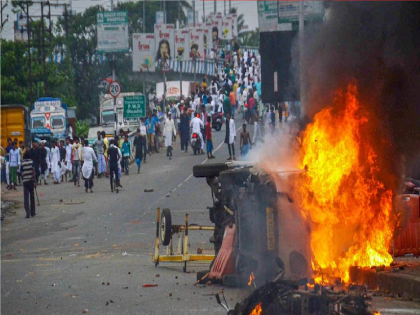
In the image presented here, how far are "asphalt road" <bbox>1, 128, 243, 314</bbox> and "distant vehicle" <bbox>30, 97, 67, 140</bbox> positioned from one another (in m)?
16.5

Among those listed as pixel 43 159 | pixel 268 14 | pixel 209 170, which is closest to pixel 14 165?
pixel 43 159

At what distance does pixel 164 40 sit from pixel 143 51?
Result: 2.91 metres

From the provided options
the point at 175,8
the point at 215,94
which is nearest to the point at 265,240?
the point at 215,94

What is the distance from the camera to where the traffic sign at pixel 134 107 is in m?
39.7

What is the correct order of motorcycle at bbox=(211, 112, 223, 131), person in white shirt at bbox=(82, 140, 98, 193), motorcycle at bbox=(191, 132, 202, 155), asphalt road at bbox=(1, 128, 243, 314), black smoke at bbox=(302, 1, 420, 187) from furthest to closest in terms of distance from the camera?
motorcycle at bbox=(211, 112, 223, 131) < motorcycle at bbox=(191, 132, 202, 155) < person in white shirt at bbox=(82, 140, 98, 193) < black smoke at bbox=(302, 1, 420, 187) < asphalt road at bbox=(1, 128, 243, 314)

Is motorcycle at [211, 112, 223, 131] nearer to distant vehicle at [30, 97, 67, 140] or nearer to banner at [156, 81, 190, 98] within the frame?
distant vehicle at [30, 97, 67, 140]

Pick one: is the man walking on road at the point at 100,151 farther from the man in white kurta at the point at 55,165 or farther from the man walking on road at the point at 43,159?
the man walking on road at the point at 43,159

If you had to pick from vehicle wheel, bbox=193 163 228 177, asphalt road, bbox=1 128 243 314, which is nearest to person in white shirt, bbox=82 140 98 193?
asphalt road, bbox=1 128 243 314

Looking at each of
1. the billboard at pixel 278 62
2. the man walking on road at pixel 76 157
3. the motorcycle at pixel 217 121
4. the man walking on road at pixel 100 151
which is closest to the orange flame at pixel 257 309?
the billboard at pixel 278 62

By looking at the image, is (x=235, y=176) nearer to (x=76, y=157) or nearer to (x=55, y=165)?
(x=76, y=157)

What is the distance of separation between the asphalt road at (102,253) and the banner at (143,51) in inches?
591

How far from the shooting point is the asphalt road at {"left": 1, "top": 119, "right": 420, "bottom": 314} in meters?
11.3

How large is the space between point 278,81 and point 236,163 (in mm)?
10451

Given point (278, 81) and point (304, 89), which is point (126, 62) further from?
point (304, 89)
